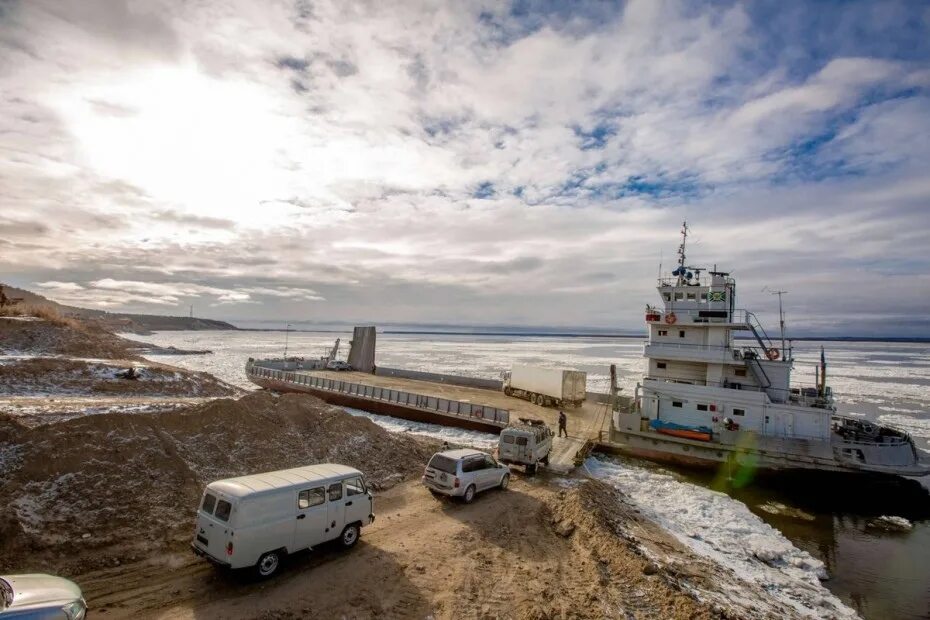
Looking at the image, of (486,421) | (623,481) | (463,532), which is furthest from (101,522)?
(486,421)

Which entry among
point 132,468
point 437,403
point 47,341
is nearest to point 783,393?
point 437,403

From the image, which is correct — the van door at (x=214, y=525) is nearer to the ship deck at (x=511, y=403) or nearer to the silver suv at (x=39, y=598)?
the silver suv at (x=39, y=598)

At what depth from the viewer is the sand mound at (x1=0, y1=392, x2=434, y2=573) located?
1034 cm

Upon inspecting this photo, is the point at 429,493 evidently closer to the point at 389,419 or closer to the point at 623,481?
the point at 623,481

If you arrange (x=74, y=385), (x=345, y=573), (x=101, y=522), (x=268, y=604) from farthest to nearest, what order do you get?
1. (x=74, y=385)
2. (x=101, y=522)
3. (x=345, y=573)
4. (x=268, y=604)

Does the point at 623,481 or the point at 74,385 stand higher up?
the point at 74,385

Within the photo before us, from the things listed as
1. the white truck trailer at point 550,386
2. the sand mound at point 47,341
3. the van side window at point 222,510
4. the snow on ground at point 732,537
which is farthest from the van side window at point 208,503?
the white truck trailer at point 550,386

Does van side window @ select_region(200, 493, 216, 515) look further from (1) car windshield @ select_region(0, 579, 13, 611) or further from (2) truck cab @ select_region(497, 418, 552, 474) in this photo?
(2) truck cab @ select_region(497, 418, 552, 474)

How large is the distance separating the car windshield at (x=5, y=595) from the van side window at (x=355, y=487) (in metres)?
5.94

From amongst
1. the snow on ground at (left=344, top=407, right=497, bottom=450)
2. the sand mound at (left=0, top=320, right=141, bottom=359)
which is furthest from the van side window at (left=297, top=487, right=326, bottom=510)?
the sand mound at (left=0, top=320, right=141, bottom=359)

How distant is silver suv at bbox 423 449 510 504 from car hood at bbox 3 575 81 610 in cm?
955

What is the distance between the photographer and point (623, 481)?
70.1 feet

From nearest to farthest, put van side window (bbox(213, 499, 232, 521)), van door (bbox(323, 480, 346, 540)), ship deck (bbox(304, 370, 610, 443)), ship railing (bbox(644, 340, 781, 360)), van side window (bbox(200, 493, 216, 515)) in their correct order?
van side window (bbox(213, 499, 232, 521)) < van side window (bbox(200, 493, 216, 515)) < van door (bbox(323, 480, 346, 540)) < ship railing (bbox(644, 340, 781, 360)) < ship deck (bbox(304, 370, 610, 443))

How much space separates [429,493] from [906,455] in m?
21.8
